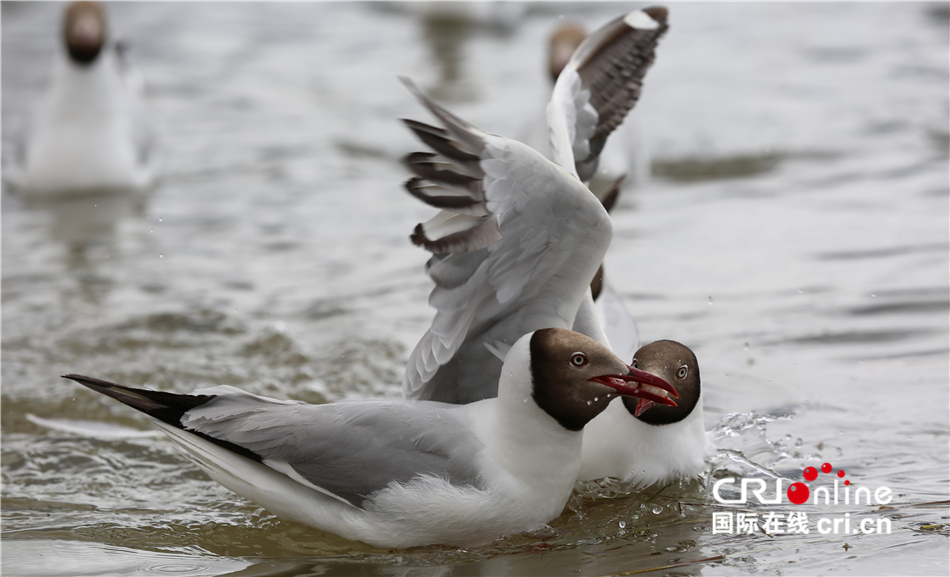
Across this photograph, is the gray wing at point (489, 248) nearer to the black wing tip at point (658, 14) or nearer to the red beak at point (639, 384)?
the red beak at point (639, 384)

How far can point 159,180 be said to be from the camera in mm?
8672

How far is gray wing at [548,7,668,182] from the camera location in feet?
14.4

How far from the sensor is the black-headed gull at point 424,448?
3.41 metres

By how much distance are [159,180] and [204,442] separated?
5493mm

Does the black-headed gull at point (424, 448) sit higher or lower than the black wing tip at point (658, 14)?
lower

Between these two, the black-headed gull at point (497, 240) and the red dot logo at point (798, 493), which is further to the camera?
the red dot logo at point (798, 493)

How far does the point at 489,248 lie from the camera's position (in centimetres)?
350

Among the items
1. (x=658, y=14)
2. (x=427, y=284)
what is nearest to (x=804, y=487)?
(x=658, y=14)

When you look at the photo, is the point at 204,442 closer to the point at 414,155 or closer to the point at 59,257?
the point at 414,155

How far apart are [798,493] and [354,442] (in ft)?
5.17

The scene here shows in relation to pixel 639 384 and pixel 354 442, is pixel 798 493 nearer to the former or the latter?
pixel 639 384

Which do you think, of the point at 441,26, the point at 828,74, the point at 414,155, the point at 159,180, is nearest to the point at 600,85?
the point at 414,155

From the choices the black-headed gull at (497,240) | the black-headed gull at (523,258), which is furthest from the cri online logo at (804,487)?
the black-headed gull at (497,240)

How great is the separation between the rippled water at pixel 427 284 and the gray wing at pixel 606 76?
4.23 ft
